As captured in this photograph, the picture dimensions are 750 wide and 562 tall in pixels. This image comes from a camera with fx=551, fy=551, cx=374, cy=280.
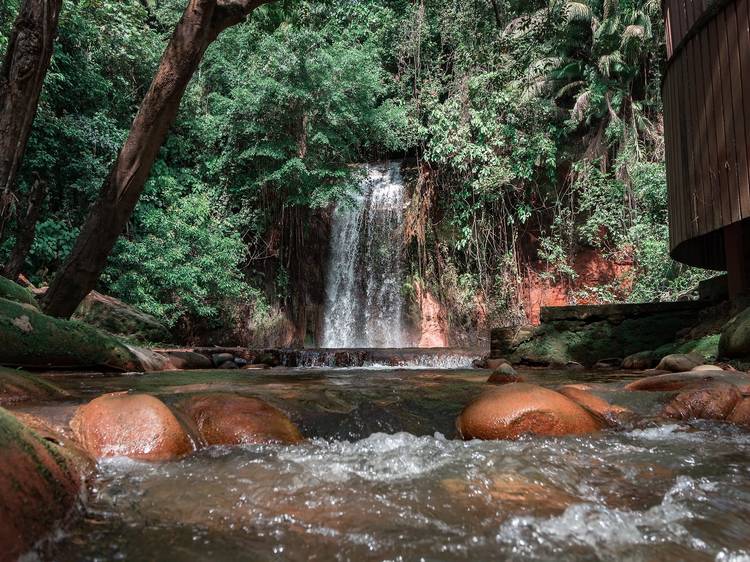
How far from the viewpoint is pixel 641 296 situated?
1202 cm

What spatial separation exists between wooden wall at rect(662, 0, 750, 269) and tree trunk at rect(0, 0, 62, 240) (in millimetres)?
6548

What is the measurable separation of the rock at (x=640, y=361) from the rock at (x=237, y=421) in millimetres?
5312

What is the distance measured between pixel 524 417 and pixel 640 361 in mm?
4446

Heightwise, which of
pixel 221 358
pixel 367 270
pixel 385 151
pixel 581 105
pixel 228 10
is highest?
pixel 581 105

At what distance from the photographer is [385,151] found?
15820 mm

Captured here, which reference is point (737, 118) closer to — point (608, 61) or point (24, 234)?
point (24, 234)

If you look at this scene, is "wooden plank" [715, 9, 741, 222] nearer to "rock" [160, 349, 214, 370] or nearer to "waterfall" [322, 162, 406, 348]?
"rock" [160, 349, 214, 370]

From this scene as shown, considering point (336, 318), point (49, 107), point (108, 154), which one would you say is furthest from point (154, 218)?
point (336, 318)

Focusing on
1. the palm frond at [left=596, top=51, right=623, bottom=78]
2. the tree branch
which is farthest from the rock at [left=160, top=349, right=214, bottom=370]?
the palm frond at [left=596, top=51, right=623, bottom=78]

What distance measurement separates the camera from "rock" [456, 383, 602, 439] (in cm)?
346

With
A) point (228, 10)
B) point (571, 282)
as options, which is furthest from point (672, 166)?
point (571, 282)

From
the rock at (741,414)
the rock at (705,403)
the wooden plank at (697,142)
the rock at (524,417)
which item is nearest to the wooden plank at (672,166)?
the wooden plank at (697,142)

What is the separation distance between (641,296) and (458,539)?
1153 cm

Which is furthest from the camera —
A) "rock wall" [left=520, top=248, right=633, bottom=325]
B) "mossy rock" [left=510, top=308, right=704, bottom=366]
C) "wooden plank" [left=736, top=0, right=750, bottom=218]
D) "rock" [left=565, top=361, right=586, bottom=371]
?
"rock wall" [left=520, top=248, right=633, bottom=325]
